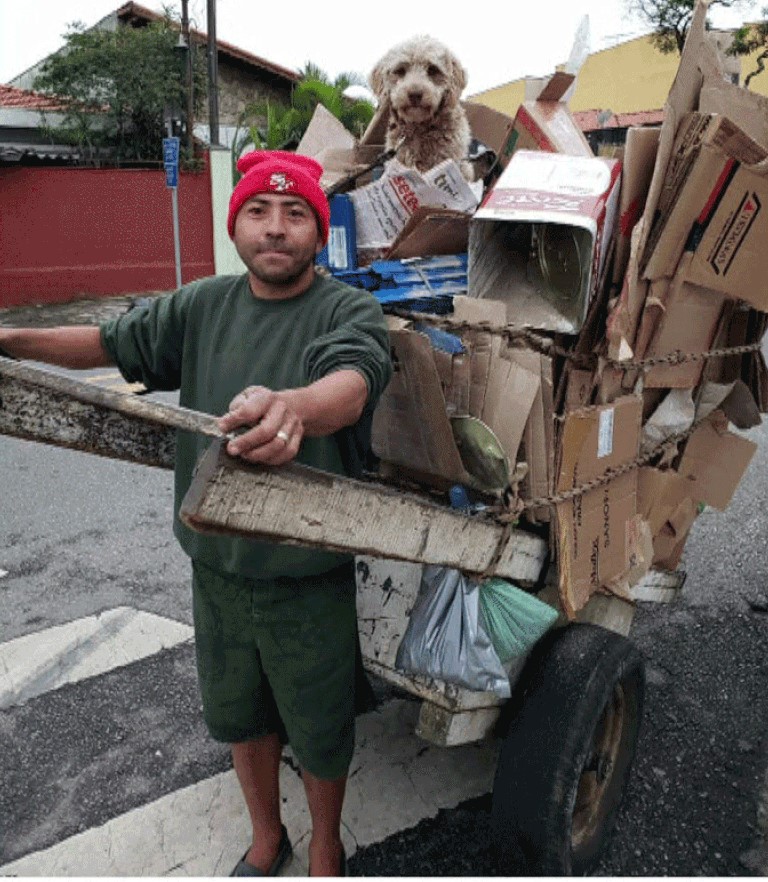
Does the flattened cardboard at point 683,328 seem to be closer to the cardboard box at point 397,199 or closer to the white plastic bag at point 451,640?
the cardboard box at point 397,199

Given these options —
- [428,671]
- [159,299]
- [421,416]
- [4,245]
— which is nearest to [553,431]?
[421,416]

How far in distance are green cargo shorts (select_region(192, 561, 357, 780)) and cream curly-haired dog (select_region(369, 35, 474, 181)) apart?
1894mm

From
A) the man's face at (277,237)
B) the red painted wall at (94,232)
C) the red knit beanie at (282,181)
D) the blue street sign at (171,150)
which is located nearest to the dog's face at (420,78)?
the red knit beanie at (282,181)

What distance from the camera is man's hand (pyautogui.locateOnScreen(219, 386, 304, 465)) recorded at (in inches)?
49.4

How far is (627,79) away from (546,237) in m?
32.1

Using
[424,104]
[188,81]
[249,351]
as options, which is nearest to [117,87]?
[188,81]

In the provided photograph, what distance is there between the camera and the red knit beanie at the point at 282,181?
1.70m

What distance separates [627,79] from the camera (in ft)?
101

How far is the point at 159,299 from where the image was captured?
1.88 m

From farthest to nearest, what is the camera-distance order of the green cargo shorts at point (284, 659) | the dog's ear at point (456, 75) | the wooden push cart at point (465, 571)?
the dog's ear at point (456, 75) < the green cargo shorts at point (284, 659) < the wooden push cart at point (465, 571)

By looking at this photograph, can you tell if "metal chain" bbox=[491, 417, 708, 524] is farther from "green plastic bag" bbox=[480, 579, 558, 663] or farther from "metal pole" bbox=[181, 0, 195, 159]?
"metal pole" bbox=[181, 0, 195, 159]

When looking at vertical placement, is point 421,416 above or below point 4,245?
above

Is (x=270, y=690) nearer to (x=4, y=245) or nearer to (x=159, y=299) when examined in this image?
(x=159, y=299)

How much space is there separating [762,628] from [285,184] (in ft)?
9.26
